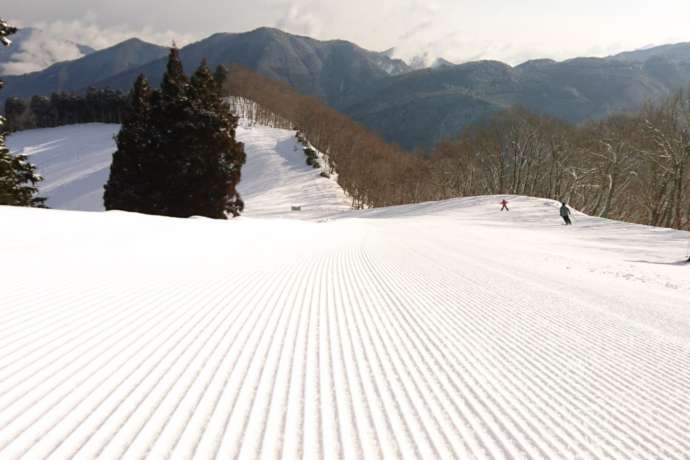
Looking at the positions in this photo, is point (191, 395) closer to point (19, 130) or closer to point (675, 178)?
point (675, 178)

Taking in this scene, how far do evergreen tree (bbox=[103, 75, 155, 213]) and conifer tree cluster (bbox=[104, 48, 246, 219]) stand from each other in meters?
0.06

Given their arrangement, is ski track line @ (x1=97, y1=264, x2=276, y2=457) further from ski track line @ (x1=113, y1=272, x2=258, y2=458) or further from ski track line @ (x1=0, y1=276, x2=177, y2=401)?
ski track line @ (x1=0, y1=276, x2=177, y2=401)

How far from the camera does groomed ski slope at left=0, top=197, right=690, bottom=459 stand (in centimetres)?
226

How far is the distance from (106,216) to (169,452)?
11.2 metres

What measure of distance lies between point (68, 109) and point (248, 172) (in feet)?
236

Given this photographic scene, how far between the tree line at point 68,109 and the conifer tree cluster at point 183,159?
9710 cm

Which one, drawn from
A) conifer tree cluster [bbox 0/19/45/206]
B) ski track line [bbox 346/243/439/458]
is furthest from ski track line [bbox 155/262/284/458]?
conifer tree cluster [bbox 0/19/45/206]

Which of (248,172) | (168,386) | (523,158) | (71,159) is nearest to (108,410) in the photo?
(168,386)

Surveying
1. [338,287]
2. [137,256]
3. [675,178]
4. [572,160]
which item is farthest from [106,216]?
[572,160]

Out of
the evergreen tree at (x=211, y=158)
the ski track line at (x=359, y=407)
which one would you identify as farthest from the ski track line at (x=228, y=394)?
the evergreen tree at (x=211, y=158)

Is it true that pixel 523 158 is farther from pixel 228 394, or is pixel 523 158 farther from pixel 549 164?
pixel 228 394

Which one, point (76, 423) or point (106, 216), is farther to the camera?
point (106, 216)

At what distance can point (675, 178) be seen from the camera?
94.4 ft

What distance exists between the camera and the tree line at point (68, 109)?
351 ft
